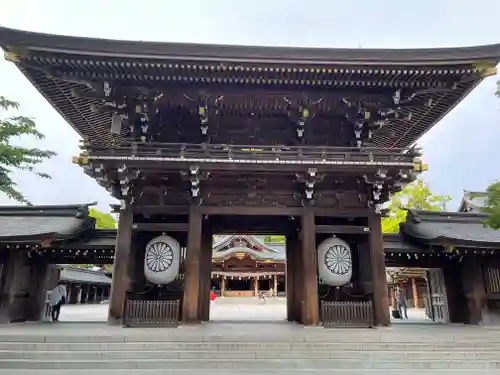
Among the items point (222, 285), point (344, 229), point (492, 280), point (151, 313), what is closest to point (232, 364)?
point (151, 313)

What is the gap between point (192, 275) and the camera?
9852 millimetres

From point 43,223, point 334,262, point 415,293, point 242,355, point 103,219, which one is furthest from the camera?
point 103,219

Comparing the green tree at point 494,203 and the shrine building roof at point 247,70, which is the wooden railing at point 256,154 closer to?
the shrine building roof at point 247,70

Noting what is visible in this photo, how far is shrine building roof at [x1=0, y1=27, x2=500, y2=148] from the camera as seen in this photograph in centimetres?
891

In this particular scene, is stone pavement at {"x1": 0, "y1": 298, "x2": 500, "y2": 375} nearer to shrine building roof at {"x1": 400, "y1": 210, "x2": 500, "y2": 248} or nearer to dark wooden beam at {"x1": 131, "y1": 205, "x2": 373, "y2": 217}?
dark wooden beam at {"x1": 131, "y1": 205, "x2": 373, "y2": 217}

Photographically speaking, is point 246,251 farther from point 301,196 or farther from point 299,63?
point 299,63

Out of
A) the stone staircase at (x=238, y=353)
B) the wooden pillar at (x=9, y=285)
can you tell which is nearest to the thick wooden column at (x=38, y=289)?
the wooden pillar at (x=9, y=285)

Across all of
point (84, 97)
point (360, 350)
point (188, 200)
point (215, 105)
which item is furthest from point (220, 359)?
point (84, 97)

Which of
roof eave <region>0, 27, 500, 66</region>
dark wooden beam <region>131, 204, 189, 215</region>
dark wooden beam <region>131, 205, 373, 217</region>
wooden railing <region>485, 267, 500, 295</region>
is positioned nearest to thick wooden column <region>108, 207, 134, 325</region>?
dark wooden beam <region>131, 204, 189, 215</region>

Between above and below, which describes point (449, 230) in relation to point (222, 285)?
above

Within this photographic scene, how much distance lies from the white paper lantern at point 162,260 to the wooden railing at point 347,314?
14.7ft

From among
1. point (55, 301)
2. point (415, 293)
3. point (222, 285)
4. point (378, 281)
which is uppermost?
point (222, 285)

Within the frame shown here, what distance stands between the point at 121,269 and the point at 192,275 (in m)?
2.07

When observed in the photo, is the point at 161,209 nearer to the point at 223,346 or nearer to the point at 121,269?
the point at 121,269
